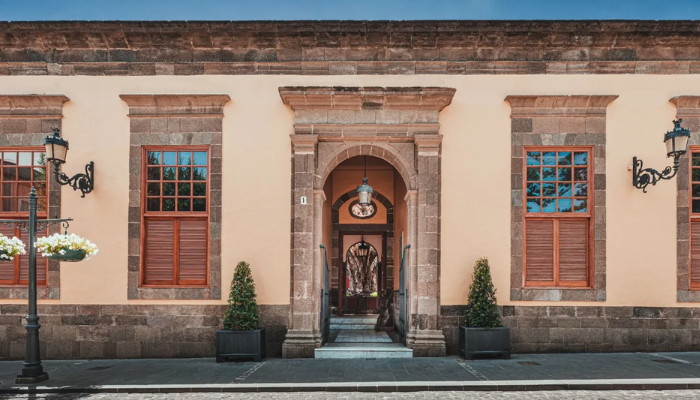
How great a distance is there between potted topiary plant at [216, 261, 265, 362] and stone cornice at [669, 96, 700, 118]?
8251 millimetres

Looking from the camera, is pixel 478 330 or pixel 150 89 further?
pixel 150 89

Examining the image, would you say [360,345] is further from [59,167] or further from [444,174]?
[59,167]

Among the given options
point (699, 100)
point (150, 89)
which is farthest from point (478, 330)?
point (150, 89)

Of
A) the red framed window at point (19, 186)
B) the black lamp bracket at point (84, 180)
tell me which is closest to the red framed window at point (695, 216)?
the black lamp bracket at point (84, 180)

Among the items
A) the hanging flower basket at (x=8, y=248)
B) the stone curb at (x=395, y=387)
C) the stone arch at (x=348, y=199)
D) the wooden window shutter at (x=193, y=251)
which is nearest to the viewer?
the stone curb at (x=395, y=387)

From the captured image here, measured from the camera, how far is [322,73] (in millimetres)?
9633

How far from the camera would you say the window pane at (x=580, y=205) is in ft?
31.6

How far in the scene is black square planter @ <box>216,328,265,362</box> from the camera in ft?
28.7

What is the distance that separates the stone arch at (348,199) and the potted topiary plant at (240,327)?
6.04m

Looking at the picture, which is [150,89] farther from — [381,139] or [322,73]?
[381,139]

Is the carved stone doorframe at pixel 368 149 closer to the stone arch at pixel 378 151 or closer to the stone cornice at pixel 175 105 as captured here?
the stone arch at pixel 378 151

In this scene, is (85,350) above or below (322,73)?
below

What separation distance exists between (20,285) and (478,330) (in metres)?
8.16

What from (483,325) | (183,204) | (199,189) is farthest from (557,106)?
(183,204)
